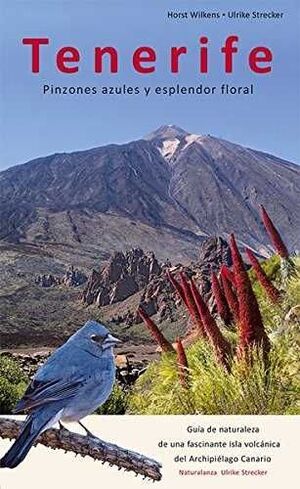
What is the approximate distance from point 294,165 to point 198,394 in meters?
1.18

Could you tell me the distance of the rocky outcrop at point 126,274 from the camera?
23.7ft

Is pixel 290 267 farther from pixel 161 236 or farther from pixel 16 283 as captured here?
pixel 16 283

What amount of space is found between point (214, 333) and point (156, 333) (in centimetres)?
32

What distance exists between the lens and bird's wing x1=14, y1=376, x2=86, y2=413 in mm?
6602

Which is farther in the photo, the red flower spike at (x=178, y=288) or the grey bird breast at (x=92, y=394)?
the red flower spike at (x=178, y=288)

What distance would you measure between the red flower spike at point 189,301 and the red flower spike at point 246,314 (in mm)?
210

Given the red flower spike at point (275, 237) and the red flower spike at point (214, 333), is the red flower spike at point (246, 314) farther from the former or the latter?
the red flower spike at point (275, 237)

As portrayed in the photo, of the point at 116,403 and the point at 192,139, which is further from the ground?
the point at 192,139

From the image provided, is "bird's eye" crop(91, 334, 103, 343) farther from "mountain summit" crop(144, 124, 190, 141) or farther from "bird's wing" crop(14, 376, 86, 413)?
"mountain summit" crop(144, 124, 190, 141)

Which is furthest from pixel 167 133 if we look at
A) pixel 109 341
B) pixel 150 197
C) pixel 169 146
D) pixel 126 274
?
pixel 109 341

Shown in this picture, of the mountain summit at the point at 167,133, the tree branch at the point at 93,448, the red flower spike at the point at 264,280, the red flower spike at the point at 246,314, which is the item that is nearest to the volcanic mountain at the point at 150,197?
the mountain summit at the point at 167,133

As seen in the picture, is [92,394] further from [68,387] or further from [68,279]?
[68,279]

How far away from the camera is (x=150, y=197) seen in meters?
7.38

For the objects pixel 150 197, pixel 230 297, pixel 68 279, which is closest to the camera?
pixel 230 297
